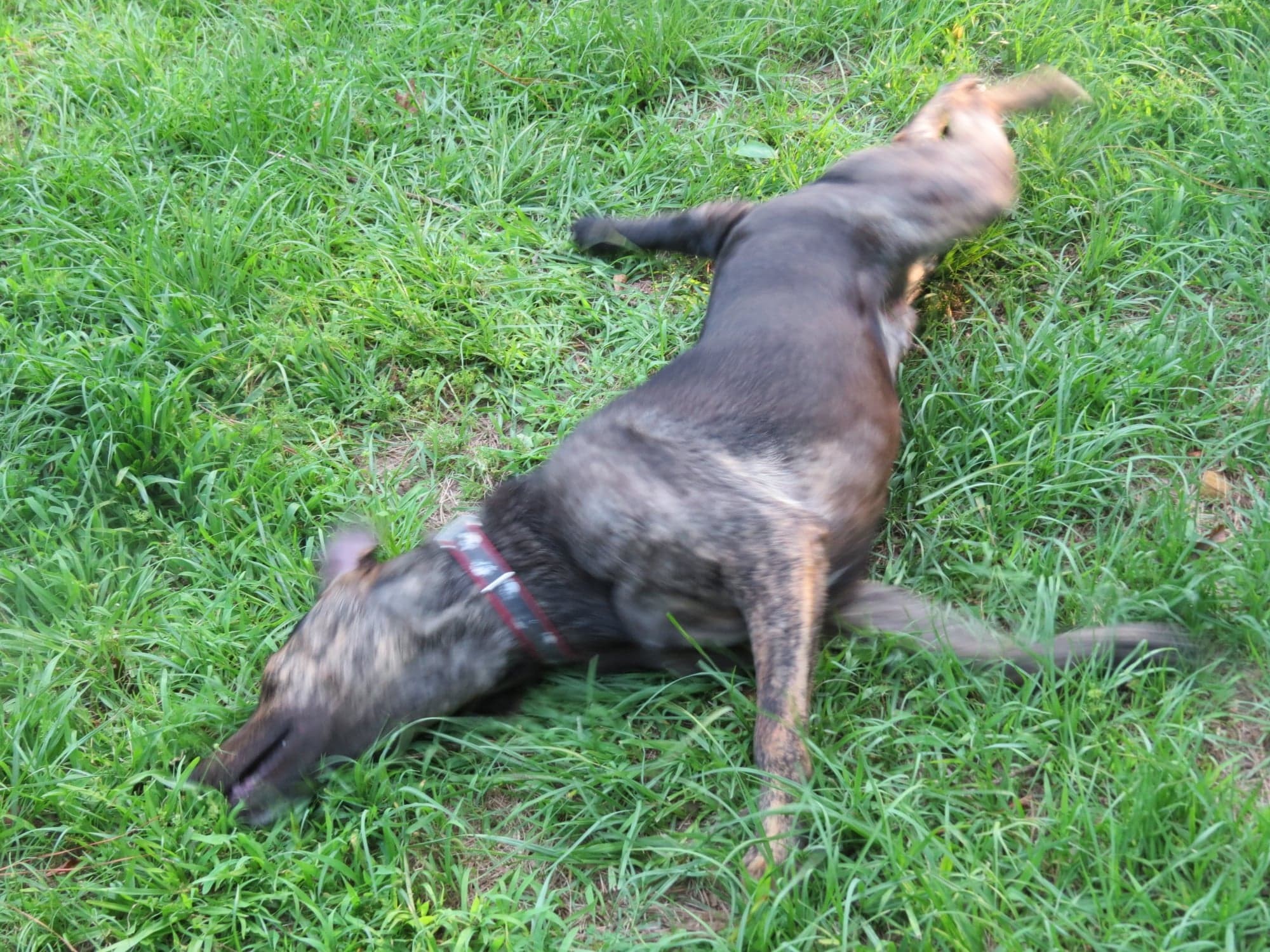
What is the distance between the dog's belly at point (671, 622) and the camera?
10.1 ft

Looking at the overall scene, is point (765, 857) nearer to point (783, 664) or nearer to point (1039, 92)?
point (783, 664)

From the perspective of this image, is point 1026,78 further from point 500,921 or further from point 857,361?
point 500,921

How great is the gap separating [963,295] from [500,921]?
2.68 meters

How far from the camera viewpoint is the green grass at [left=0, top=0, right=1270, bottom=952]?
2684 millimetres

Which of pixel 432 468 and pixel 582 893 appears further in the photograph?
pixel 432 468

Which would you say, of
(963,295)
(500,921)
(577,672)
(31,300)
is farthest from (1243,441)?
(31,300)

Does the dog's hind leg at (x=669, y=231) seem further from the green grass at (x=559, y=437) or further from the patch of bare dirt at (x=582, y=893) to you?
the patch of bare dirt at (x=582, y=893)

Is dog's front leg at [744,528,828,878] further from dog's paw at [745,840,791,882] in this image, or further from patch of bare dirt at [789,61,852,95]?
patch of bare dirt at [789,61,852,95]

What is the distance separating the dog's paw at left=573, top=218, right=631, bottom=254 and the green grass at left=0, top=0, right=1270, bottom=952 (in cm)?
10

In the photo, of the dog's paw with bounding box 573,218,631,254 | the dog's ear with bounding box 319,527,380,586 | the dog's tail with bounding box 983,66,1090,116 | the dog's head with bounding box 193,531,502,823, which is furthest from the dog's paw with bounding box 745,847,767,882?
the dog's tail with bounding box 983,66,1090,116

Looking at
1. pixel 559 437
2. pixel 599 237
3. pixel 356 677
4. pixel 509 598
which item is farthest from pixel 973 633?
pixel 599 237

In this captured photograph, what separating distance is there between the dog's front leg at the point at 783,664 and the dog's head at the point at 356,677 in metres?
0.77

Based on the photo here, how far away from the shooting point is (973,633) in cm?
299

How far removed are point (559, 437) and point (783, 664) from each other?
1363mm
